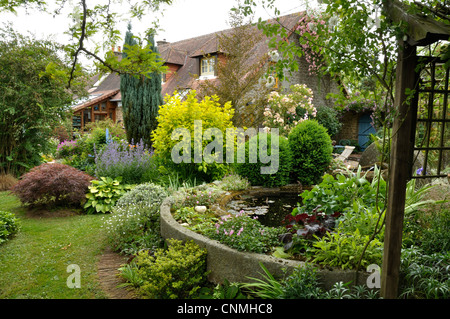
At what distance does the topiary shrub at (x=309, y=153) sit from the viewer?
752cm

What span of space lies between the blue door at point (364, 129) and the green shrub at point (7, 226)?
17.1m

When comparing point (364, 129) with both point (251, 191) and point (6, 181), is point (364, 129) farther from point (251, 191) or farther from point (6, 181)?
point (6, 181)

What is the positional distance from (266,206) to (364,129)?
15139mm

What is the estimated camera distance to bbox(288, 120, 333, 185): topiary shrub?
24.7 feet

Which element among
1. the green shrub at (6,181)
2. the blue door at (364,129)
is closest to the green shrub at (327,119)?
the blue door at (364,129)

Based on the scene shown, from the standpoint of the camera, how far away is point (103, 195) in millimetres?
6566

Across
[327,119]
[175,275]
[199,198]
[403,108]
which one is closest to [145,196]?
[199,198]

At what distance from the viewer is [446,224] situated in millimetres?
3166

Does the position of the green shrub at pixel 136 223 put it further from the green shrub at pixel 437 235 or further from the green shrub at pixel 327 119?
the green shrub at pixel 327 119

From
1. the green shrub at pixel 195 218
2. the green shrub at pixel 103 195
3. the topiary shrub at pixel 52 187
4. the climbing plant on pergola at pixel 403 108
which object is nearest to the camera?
the climbing plant on pergola at pixel 403 108

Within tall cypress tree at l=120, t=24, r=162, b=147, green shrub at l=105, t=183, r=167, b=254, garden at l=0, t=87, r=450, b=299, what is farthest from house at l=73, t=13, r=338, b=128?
green shrub at l=105, t=183, r=167, b=254

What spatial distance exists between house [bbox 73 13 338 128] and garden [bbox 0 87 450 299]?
345 centimetres

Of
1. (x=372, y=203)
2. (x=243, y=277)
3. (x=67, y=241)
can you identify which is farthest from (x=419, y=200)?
(x=67, y=241)
